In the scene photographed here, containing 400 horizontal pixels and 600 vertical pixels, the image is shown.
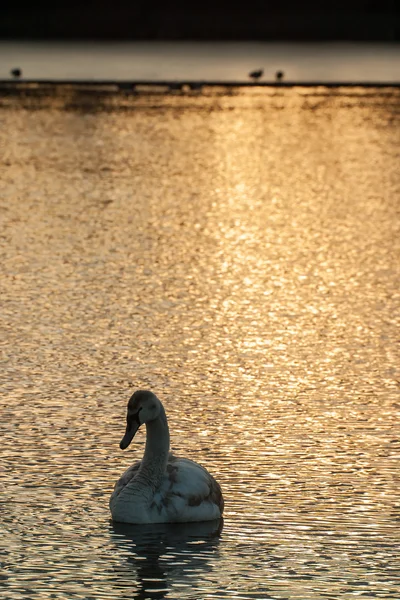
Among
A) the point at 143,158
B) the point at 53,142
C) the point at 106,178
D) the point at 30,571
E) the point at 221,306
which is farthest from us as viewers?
the point at 53,142

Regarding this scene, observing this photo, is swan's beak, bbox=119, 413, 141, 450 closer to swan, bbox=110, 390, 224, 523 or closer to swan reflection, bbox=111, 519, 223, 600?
swan, bbox=110, 390, 224, 523

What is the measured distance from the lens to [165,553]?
7895mm

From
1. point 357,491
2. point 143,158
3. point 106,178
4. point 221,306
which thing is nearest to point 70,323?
point 221,306

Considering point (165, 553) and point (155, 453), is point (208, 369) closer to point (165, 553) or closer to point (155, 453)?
point (155, 453)

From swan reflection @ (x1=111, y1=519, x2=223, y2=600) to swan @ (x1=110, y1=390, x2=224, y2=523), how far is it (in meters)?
0.05

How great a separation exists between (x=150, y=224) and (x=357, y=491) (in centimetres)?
1051

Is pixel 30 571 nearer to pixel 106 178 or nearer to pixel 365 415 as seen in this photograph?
pixel 365 415

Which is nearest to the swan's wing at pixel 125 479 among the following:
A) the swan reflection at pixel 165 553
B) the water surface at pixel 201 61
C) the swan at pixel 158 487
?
the swan at pixel 158 487

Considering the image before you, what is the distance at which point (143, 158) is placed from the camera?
26734 mm

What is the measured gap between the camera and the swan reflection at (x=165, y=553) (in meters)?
7.52

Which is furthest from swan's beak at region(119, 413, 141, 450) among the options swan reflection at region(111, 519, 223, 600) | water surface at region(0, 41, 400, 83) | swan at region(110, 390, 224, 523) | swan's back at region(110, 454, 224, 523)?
water surface at region(0, 41, 400, 83)

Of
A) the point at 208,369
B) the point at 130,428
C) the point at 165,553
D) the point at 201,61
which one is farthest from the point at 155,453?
the point at 201,61

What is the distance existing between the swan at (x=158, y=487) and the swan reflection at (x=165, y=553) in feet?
0.18

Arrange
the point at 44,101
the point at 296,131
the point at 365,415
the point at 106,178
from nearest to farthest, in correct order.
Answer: the point at 365,415 → the point at 106,178 → the point at 296,131 → the point at 44,101
